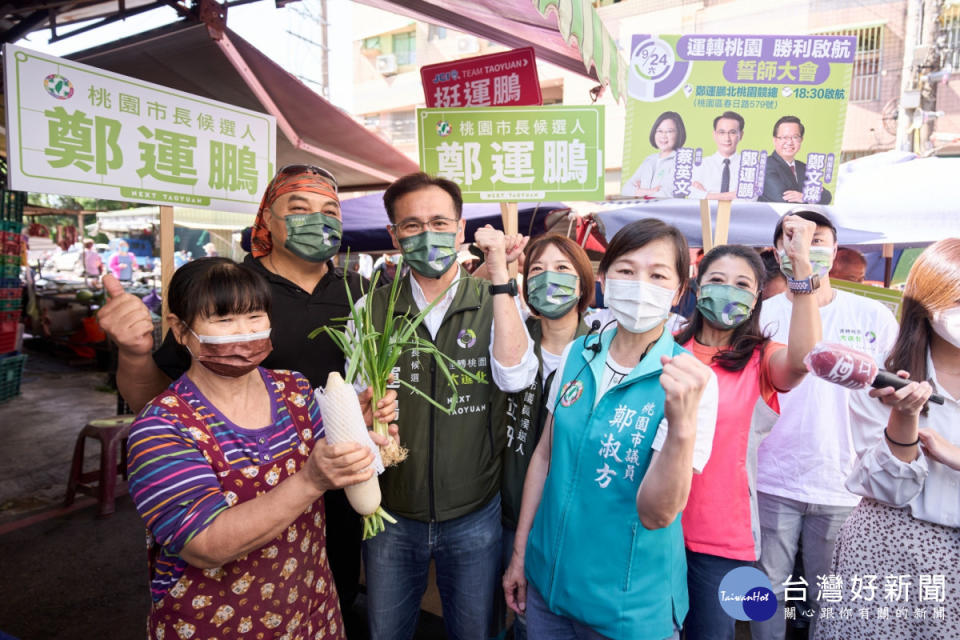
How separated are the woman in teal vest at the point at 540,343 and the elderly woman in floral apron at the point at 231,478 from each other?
0.78 meters

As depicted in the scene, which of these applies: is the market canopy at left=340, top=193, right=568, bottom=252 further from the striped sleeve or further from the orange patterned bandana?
the striped sleeve

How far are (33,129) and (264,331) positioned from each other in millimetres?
1465

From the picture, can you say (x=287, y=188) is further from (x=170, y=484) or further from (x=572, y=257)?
(x=170, y=484)

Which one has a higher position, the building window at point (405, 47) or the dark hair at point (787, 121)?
the building window at point (405, 47)

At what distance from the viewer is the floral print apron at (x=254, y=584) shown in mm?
1397

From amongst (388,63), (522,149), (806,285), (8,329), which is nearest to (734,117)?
(522,149)

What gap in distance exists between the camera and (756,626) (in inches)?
97.5

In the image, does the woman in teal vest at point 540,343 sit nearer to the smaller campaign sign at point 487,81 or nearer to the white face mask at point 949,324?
the white face mask at point 949,324

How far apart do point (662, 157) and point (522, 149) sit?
98 cm

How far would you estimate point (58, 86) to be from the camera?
2139 mm

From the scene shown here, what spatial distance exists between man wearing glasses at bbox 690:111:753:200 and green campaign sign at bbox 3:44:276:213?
2610 mm

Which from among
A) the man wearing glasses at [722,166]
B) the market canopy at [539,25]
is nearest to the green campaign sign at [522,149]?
the market canopy at [539,25]

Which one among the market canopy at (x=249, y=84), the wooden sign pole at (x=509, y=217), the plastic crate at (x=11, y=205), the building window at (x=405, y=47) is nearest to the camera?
the wooden sign pole at (x=509, y=217)

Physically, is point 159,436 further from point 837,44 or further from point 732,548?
point 837,44
